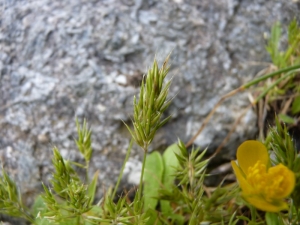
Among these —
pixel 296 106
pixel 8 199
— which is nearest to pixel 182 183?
pixel 8 199

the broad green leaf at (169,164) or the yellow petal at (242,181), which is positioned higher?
the yellow petal at (242,181)

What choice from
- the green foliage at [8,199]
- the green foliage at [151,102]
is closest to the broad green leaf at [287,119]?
the green foliage at [151,102]

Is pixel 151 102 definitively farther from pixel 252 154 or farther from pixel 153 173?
pixel 153 173

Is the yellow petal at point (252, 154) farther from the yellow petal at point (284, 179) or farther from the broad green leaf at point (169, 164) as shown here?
the broad green leaf at point (169, 164)

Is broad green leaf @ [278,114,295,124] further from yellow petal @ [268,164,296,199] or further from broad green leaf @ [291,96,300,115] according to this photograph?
yellow petal @ [268,164,296,199]

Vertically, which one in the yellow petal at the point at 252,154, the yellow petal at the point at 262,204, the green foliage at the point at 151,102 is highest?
the green foliage at the point at 151,102

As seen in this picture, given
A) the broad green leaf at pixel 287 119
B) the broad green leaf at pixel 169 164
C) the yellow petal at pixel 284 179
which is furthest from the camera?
the broad green leaf at pixel 287 119

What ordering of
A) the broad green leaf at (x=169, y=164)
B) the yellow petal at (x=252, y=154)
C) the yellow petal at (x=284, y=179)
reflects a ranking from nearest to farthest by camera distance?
1. the yellow petal at (x=284, y=179)
2. the yellow petal at (x=252, y=154)
3. the broad green leaf at (x=169, y=164)
